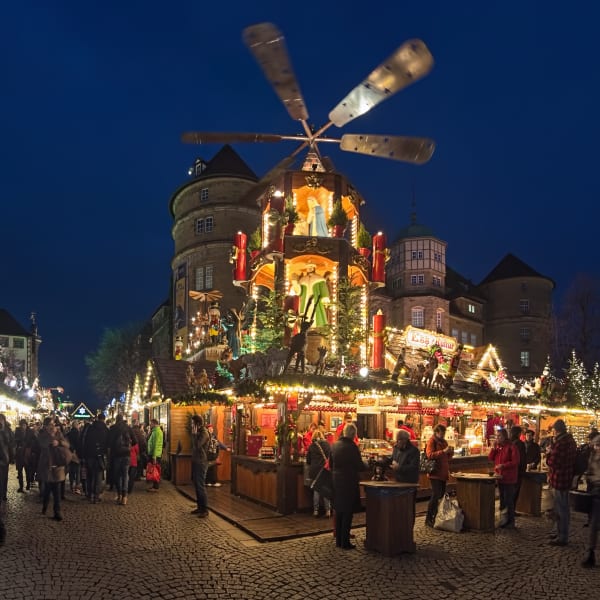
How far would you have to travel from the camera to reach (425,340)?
19.8m

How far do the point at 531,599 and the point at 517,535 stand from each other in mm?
3406

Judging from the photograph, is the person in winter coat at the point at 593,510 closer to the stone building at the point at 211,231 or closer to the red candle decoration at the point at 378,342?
the red candle decoration at the point at 378,342

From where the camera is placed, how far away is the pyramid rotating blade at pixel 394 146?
665 inches

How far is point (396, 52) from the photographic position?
13734 millimetres

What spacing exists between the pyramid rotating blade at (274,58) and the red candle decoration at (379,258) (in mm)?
5311

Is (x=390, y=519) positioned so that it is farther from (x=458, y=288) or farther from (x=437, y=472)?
(x=458, y=288)

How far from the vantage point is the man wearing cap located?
860cm

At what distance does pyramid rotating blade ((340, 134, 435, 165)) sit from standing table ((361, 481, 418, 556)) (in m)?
11.2

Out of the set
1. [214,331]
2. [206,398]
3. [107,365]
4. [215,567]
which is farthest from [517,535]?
[107,365]

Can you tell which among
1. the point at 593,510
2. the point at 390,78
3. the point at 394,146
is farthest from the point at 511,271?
the point at 593,510

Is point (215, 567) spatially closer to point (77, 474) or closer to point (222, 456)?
point (77, 474)

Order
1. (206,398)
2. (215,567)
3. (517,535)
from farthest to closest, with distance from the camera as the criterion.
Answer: (206,398) → (517,535) → (215,567)

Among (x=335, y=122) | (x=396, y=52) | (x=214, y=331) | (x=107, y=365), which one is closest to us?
(x=396, y=52)

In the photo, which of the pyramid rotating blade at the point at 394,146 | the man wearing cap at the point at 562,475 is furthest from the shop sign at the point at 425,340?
the man wearing cap at the point at 562,475
